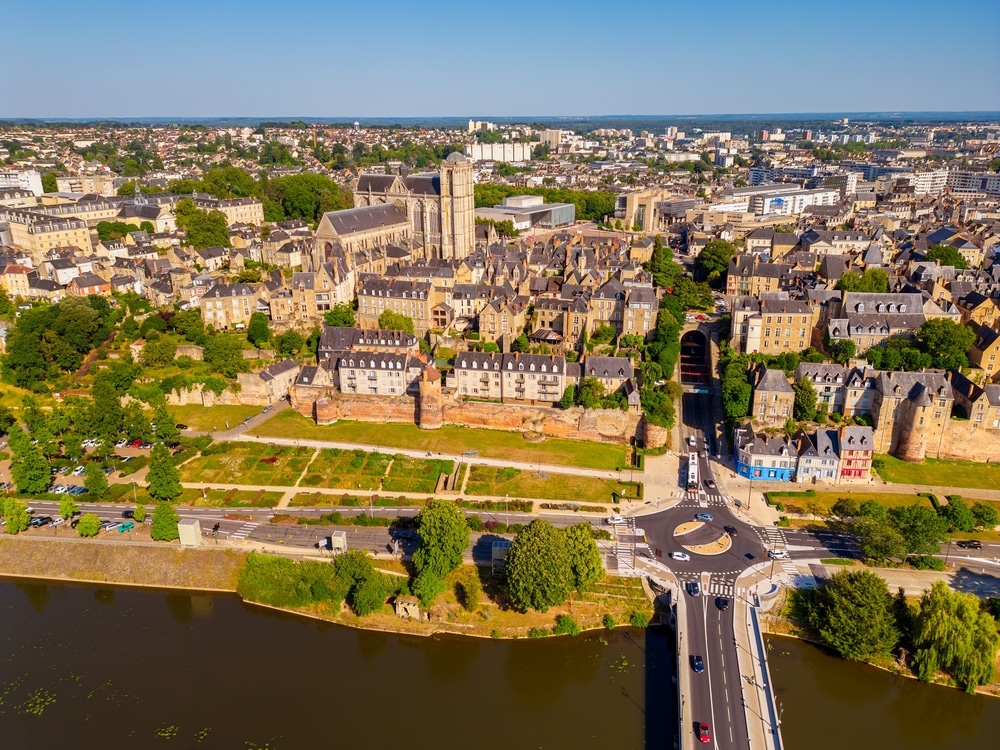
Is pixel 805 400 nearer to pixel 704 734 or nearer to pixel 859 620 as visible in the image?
pixel 859 620

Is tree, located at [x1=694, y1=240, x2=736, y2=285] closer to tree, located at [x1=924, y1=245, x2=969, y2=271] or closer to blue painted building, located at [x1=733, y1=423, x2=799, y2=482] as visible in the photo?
tree, located at [x1=924, y1=245, x2=969, y2=271]

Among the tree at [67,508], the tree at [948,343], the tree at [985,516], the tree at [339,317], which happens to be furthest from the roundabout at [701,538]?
the tree at [339,317]

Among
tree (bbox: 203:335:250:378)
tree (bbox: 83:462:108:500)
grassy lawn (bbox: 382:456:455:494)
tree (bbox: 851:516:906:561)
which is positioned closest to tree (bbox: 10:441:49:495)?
tree (bbox: 83:462:108:500)

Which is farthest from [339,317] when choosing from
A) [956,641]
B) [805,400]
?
[956,641]

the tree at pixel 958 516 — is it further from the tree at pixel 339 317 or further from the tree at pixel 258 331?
the tree at pixel 258 331

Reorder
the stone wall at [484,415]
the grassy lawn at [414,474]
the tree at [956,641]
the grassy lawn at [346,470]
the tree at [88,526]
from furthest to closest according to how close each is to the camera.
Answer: the stone wall at [484,415] < the grassy lawn at [346,470] < the grassy lawn at [414,474] < the tree at [88,526] < the tree at [956,641]
